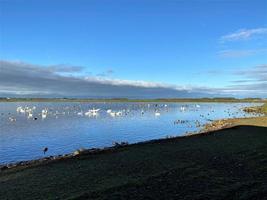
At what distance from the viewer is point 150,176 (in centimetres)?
1709

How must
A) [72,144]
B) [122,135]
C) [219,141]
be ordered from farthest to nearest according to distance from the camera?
[122,135], [72,144], [219,141]

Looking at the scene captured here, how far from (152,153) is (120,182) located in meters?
8.23

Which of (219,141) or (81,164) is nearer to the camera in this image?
(81,164)

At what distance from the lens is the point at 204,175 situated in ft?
57.0

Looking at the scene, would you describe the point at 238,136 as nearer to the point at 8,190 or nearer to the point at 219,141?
the point at 219,141

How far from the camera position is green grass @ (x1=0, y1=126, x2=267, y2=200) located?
14.4 m

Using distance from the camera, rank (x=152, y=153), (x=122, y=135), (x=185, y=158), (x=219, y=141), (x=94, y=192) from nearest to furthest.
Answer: (x=94, y=192), (x=185, y=158), (x=152, y=153), (x=219, y=141), (x=122, y=135)

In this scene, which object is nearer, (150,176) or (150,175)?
(150,176)

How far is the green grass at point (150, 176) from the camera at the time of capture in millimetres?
14398

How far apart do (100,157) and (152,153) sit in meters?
3.37

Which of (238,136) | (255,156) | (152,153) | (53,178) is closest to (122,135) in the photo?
(238,136)

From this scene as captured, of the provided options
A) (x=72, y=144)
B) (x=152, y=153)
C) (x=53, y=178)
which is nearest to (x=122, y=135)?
(x=72, y=144)

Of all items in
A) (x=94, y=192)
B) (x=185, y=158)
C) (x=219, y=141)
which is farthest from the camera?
(x=219, y=141)

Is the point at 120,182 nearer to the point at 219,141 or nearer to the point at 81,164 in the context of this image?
the point at 81,164
